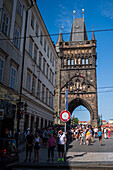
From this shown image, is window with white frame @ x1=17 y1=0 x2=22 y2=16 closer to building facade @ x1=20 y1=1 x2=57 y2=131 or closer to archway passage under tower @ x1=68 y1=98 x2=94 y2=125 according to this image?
building facade @ x1=20 y1=1 x2=57 y2=131

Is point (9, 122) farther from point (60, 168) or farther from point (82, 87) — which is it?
point (82, 87)

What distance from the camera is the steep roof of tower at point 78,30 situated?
2218 inches

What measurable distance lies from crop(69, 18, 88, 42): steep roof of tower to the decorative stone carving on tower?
172cm

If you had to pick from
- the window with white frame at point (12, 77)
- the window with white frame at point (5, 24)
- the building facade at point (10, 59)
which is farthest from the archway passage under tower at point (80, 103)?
the window with white frame at point (5, 24)

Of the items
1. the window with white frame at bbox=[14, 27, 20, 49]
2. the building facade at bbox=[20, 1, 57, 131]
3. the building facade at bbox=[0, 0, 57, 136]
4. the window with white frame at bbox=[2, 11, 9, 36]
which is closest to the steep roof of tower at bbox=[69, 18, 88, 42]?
the building facade at bbox=[20, 1, 57, 131]

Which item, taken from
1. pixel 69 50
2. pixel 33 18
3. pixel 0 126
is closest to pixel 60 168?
pixel 0 126

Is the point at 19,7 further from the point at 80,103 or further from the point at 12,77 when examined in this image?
the point at 80,103

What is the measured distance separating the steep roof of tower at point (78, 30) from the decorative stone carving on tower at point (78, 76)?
67.5 inches

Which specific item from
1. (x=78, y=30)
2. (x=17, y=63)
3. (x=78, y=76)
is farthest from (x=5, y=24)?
(x=78, y=30)

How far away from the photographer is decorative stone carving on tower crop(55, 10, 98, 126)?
4878cm

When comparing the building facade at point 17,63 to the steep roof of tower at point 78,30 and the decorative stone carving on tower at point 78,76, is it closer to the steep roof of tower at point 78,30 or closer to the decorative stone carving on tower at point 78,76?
the decorative stone carving on tower at point 78,76

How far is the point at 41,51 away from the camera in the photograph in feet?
79.4

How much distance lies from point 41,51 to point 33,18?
4316 millimetres

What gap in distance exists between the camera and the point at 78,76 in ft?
166
